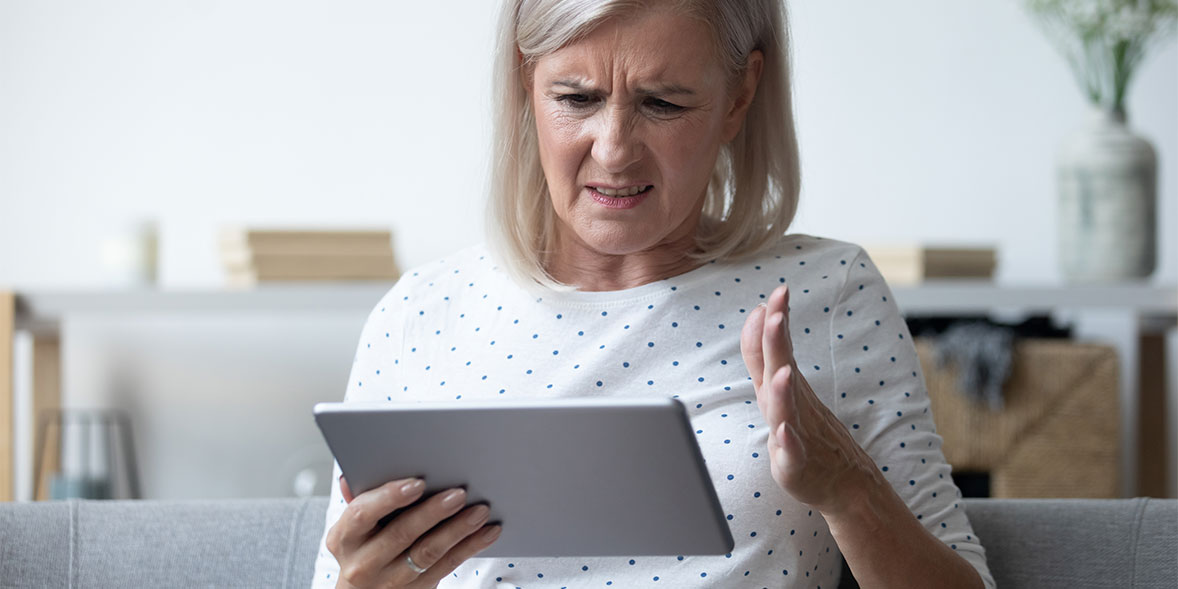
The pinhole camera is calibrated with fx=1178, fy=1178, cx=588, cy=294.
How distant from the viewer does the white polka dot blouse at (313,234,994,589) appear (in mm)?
1130

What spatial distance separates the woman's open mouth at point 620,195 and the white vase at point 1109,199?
1756mm

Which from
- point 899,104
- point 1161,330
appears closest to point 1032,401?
point 1161,330

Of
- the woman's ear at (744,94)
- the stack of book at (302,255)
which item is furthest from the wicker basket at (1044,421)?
the woman's ear at (744,94)

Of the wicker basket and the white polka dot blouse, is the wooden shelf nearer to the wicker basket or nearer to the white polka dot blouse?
the wicker basket

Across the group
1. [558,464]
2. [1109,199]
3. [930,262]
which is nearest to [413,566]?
[558,464]

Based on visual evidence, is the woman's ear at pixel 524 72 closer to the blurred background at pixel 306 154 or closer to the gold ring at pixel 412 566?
the gold ring at pixel 412 566

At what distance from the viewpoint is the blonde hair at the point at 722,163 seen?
→ 127 centimetres

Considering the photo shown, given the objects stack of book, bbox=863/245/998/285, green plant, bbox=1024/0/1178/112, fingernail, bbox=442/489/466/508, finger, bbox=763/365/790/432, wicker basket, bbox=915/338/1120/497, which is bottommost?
wicker basket, bbox=915/338/1120/497

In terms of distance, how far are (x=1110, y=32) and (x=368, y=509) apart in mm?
2286

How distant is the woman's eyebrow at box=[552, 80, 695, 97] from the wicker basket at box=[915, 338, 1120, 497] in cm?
151

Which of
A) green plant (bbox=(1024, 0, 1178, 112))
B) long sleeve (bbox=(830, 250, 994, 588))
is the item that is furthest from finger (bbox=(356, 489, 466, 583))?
green plant (bbox=(1024, 0, 1178, 112))

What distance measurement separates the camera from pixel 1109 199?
2.61 m

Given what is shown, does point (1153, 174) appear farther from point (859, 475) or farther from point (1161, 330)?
point (859, 475)

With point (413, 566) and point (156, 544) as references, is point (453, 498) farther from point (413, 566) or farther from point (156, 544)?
point (156, 544)
